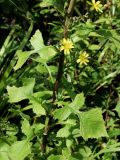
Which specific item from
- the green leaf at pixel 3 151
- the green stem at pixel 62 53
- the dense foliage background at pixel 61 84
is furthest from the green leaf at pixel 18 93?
the green leaf at pixel 3 151

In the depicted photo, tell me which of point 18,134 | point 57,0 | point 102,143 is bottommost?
point 102,143

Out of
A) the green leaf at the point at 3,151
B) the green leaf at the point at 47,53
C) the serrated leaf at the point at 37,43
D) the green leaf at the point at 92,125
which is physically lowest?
the green leaf at the point at 3,151

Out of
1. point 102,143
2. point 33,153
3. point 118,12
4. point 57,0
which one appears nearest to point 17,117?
point 102,143

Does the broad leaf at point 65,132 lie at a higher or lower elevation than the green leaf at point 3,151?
higher

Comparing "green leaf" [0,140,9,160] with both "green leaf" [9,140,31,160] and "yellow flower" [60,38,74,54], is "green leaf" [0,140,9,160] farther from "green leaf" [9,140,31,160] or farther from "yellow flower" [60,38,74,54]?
"yellow flower" [60,38,74,54]

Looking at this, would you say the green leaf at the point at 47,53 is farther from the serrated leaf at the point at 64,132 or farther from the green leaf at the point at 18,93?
the serrated leaf at the point at 64,132

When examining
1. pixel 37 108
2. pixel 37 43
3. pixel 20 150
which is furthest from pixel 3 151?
pixel 37 43

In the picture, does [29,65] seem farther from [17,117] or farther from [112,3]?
[112,3]

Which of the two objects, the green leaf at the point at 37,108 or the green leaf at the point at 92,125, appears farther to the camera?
the green leaf at the point at 37,108
